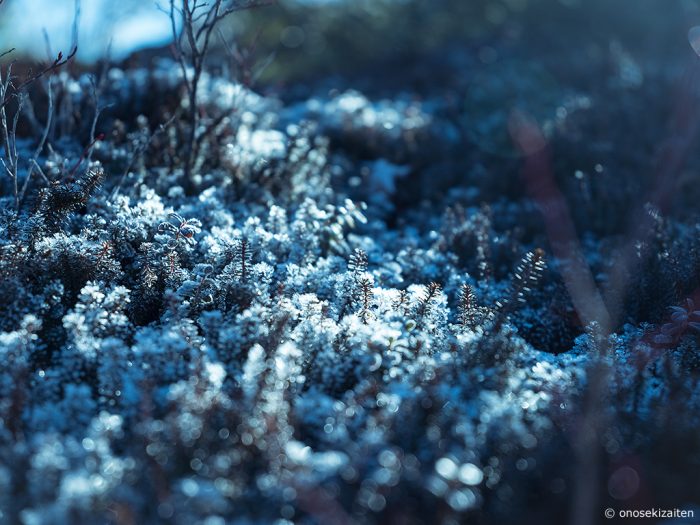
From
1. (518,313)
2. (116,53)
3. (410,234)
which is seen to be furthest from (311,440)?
(116,53)

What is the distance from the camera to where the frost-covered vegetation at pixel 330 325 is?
94.4 inches

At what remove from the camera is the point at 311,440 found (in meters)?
2.85

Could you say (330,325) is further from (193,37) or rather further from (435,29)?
(435,29)

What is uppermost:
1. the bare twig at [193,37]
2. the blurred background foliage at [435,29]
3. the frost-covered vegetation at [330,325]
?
the blurred background foliage at [435,29]

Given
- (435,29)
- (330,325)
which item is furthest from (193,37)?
(435,29)

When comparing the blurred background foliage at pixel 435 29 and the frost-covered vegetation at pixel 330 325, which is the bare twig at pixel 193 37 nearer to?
the frost-covered vegetation at pixel 330 325

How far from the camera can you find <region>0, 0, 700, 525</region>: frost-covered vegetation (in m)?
2.40

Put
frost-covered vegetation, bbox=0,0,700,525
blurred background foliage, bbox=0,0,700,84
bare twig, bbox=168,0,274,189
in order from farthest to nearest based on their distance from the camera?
blurred background foliage, bbox=0,0,700,84 → bare twig, bbox=168,0,274,189 → frost-covered vegetation, bbox=0,0,700,525

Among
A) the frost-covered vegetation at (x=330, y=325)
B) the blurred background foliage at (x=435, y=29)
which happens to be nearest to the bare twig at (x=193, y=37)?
the frost-covered vegetation at (x=330, y=325)

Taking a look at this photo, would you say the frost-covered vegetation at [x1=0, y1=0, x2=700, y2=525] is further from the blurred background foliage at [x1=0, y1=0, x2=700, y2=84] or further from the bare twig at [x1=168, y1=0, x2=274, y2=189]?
the blurred background foliage at [x1=0, y1=0, x2=700, y2=84]

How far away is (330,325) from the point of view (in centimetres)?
333

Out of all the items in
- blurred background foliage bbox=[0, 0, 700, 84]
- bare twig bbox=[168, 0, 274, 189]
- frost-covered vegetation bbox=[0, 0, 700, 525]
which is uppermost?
blurred background foliage bbox=[0, 0, 700, 84]

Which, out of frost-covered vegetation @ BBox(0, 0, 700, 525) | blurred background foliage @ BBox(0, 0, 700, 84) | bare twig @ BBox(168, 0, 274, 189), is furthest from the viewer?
blurred background foliage @ BBox(0, 0, 700, 84)

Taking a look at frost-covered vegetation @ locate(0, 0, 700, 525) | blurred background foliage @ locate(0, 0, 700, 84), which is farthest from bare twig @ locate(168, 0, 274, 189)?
blurred background foliage @ locate(0, 0, 700, 84)
